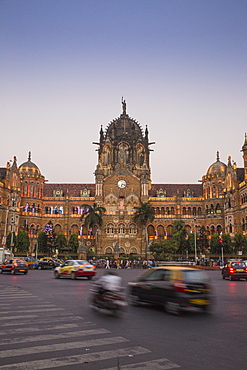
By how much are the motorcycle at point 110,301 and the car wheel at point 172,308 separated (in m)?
1.48

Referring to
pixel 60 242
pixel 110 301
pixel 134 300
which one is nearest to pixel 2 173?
pixel 60 242

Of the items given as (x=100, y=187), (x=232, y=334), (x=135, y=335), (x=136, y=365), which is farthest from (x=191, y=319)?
(x=100, y=187)

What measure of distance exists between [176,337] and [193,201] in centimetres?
7493

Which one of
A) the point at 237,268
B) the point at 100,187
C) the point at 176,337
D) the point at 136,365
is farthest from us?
the point at 100,187

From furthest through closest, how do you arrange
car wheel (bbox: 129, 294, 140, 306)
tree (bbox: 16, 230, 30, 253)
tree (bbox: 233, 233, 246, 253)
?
tree (bbox: 16, 230, 30, 253)
tree (bbox: 233, 233, 246, 253)
car wheel (bbox: 129, 294, 140, 306)

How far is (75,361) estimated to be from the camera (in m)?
6.52

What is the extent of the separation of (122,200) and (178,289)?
6680 cm

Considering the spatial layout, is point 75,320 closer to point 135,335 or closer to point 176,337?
point 135,335

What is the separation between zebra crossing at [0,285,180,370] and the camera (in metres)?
6.36

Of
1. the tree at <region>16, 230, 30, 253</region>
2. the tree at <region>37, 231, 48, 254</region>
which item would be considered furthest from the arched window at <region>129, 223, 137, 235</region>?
the tree at <region>16, 230, 30, 253</region>

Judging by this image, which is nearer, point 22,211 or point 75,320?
point 75,320

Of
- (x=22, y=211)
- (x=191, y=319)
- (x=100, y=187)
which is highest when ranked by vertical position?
(x=100, y=187)

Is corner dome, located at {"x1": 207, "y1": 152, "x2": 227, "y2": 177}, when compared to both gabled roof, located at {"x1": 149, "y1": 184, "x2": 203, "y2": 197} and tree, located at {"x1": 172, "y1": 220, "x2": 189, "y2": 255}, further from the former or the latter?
tree, located at {"x1": 172, "y1": 220, "x2": 189, "y2": 255}

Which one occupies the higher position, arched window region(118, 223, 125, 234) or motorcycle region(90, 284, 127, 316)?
arched window region(118, 223, 125, 234)
